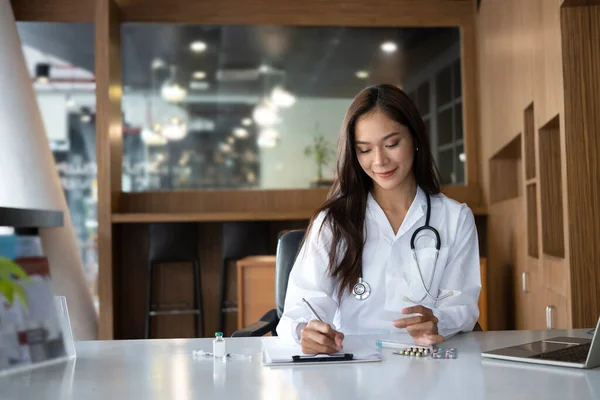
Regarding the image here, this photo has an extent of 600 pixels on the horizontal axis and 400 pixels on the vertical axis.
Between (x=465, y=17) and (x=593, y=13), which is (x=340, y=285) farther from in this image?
(x=465, y=17)

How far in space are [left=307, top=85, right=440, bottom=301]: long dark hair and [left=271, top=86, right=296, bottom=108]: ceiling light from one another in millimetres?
3452

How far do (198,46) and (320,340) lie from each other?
174 inches

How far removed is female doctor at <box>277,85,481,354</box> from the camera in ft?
6.60

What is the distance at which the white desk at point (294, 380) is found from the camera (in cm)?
117

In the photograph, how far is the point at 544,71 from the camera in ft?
10.9

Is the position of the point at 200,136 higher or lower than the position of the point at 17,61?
lower

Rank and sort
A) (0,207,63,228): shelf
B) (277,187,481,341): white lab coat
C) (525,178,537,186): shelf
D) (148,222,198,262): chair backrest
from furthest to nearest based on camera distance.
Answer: (148,222,198,262): chair backrest < (525,178,537,186): shelf < (0,207,63,228): shelf < (277,187,481,341): white lab coat

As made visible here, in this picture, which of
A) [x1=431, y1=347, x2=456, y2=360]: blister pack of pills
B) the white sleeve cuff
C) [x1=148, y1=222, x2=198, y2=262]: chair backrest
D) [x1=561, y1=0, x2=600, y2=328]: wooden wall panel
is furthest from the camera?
[x1=148, y1=222, x2=198, y2=262]: chair backrest

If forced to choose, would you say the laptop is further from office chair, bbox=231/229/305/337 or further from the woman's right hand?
office chair, bbox=231/229/305/337

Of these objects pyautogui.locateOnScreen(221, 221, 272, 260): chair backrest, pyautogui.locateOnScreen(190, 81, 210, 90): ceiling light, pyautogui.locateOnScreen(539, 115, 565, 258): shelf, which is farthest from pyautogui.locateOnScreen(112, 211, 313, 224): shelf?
pyautogui.locateOnScreen(539, 115, 565, 258): shelf

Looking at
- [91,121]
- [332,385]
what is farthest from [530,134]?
[91,121]

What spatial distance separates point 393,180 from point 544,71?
1568mm

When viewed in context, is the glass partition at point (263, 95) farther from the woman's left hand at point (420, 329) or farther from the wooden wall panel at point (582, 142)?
the woman's left hand at point (420, 329)

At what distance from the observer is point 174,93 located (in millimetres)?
5605
